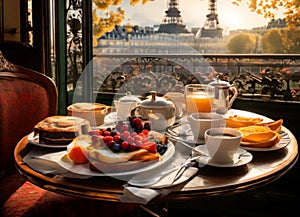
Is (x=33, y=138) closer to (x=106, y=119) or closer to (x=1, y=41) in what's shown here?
(x=106, y=119)

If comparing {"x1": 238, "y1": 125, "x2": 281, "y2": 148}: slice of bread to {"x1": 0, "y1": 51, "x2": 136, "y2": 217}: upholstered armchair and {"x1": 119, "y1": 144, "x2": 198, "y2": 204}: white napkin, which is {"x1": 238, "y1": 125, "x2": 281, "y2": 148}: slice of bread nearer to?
{"x1": 119, "y1": 144, "x2": 198, "y2": 204}: white napkin

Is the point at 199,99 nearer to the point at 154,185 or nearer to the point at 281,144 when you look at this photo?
the point at 281,144

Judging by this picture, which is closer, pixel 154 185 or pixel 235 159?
pixel 154 185

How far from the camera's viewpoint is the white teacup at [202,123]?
1.44 m

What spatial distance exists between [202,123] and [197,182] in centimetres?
37

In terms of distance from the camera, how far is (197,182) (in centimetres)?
112

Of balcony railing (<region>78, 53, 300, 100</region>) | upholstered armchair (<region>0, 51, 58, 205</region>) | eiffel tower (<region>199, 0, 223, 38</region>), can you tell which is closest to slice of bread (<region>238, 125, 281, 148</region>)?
upholstered armchair (<region>0, 51, 58, 205</region>)

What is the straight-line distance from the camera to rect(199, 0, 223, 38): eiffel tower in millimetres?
3268

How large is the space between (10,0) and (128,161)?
282cm

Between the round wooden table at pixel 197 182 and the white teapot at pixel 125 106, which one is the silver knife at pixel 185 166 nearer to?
the round wooden table at pixel 197 182

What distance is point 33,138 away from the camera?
1.53m

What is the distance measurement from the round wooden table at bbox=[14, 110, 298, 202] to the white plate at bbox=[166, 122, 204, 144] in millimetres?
275

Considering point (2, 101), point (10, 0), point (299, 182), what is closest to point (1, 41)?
point (10, 0)

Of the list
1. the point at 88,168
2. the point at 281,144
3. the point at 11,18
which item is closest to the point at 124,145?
the point at 88,168
